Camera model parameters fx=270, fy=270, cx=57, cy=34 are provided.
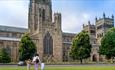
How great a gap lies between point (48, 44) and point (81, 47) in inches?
842

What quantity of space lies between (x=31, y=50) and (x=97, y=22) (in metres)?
65.0

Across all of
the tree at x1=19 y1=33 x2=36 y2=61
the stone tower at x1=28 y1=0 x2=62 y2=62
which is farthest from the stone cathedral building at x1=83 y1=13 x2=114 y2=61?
the tree at x1=19 y1=33 x2=36 y2=61

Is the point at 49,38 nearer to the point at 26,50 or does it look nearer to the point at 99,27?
the point at 26,50

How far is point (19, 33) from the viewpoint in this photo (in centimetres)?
10719

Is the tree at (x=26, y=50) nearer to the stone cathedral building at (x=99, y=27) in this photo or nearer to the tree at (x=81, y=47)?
the tree at (x=81, y=47)

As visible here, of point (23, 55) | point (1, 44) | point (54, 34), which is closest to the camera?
point (23, 55)

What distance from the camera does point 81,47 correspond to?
78.1 meters

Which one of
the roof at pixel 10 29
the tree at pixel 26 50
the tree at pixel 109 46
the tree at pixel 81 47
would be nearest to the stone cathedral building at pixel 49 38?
the roof at pixel 10 29

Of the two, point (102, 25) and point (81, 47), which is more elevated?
point (102, 25)

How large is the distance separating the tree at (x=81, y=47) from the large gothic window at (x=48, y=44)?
58.2 ft

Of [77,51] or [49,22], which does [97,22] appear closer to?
[49,22]

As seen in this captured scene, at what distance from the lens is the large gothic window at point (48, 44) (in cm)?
9594

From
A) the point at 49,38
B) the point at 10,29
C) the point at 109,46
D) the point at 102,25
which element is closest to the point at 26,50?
the point at 49,38

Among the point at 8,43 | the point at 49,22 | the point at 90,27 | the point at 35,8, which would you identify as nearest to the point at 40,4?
the point at 35,8
